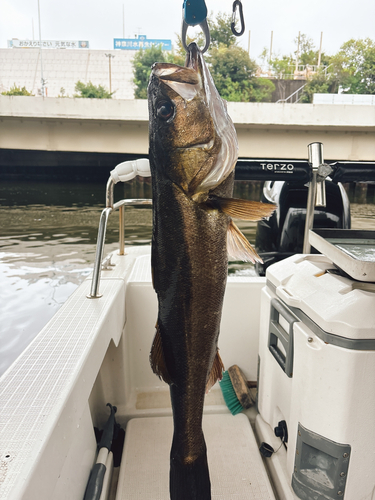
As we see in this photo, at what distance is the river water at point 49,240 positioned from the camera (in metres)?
6.97

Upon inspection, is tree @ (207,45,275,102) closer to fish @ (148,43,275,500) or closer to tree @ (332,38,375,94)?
tree @ (332,38,375,94)

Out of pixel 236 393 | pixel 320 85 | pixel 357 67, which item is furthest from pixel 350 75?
pixel 236 393

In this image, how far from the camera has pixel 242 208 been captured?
1047mm

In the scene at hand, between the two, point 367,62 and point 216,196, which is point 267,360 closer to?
point 216,196

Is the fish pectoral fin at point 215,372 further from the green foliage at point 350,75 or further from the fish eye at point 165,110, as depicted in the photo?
the green foliage at point 350,75

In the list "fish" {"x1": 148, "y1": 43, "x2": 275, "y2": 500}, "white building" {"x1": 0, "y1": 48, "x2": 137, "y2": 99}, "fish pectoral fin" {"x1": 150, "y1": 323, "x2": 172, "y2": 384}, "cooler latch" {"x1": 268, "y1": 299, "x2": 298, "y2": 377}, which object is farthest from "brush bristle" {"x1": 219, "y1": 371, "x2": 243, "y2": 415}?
"white building" {"x1": 0, "y1": 48, "x2": 137, "y2": 99}

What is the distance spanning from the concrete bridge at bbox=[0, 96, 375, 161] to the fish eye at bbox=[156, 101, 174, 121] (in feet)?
56.5

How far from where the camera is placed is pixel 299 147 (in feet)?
60.2

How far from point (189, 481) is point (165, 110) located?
126 cm

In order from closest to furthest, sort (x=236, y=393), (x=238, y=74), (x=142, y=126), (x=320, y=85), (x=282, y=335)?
(x=282, y=335), (x=236, y=393), (x=142, y=126), (x=238, y=74), (x=320, y=85)

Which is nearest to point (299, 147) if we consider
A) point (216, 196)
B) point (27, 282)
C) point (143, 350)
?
point (27, 282)

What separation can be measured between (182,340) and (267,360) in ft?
3.88

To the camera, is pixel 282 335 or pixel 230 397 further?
pixel 230 397

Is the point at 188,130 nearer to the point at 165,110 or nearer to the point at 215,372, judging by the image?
the point at 165,110
